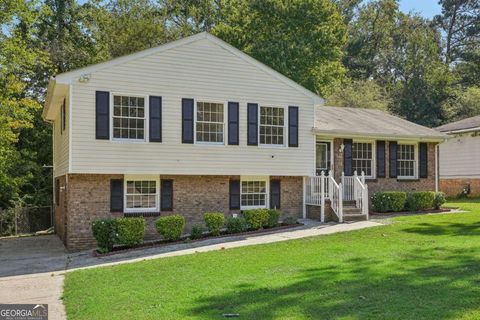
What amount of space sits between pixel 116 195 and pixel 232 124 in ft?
15.0

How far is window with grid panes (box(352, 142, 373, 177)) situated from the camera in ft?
67.3

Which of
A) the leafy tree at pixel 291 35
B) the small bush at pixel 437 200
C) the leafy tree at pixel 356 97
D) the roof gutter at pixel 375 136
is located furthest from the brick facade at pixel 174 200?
the leafy tree at pixel 356 97

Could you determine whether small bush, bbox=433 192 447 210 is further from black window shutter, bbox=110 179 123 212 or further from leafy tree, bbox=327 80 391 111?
leafy tree, bbox=327 80 391 111

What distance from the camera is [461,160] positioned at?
1113 inches

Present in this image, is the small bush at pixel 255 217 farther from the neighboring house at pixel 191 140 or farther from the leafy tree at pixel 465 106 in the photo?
the leafy tree at pixel 465 106

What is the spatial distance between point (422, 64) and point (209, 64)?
35.3m

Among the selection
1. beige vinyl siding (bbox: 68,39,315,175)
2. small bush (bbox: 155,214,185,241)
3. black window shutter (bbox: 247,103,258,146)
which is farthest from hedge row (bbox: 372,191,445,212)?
small bush (bbox: 155,214,185,241)

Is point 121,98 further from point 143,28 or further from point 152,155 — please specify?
point 143,28

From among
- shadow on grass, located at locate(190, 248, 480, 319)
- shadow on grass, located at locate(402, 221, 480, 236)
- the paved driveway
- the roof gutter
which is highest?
the roof gutter

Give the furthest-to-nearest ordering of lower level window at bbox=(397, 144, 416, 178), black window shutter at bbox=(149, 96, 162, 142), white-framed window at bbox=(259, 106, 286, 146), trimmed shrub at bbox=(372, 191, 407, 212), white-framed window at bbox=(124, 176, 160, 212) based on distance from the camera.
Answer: lower level window at bbox=(397, 144, 416, 178), trimmed shrub at bbox=(372, 191, 407, 212), white-framed window at bbox=(259, 106, 286, 146), white-framed window at bbox=(124, 176, 160, 212), black window shutter at bbox=(149, 96, 162, 142)

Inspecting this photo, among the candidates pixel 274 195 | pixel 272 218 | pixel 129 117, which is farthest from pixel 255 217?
pixel 129 117

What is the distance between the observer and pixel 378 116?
80.6 feet

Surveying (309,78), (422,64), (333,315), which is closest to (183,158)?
(333,315)

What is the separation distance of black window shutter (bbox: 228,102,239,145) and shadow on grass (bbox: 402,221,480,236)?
20.7 feet
